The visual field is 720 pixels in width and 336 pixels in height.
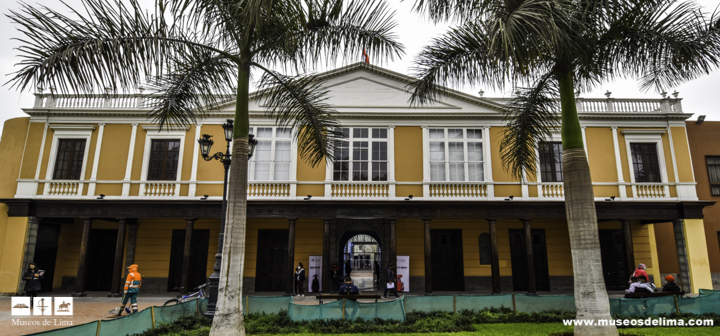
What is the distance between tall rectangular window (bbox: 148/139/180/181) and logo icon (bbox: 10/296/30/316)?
5.71 metres

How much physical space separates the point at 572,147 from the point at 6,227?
20.0 metres

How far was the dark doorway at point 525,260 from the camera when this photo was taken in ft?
55.5

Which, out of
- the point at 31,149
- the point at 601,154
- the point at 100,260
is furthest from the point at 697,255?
the point at 31,149

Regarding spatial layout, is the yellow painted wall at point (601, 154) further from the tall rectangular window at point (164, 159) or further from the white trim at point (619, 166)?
the tall rectangular window at point (164, 159)

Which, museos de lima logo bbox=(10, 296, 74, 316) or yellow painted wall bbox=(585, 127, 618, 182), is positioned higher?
yellow painted wall bbox=(585, 127, 618, 182)

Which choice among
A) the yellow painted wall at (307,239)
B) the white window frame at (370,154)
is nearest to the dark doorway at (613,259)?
the white window frame at (370,154)

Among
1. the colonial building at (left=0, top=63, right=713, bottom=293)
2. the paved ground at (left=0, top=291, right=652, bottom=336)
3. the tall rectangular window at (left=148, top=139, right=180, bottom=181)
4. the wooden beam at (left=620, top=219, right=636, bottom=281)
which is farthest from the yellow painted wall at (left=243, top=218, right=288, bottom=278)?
the wooden beam at (left=620, top=219, right=636, bottom=281)

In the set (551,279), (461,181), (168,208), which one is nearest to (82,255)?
(168,208)

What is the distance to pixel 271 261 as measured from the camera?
17031 mm

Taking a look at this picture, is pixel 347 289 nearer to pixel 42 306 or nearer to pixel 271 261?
pixel 271 261

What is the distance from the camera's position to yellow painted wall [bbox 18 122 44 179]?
1609 cm

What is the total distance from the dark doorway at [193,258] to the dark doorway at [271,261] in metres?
2.32

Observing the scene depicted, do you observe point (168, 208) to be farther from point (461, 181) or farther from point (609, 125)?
point (609, 125)

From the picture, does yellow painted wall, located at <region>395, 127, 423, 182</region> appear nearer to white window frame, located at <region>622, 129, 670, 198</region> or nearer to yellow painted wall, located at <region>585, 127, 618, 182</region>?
yellow painted wall, located at <region>585, 127, 618, 182</region>
